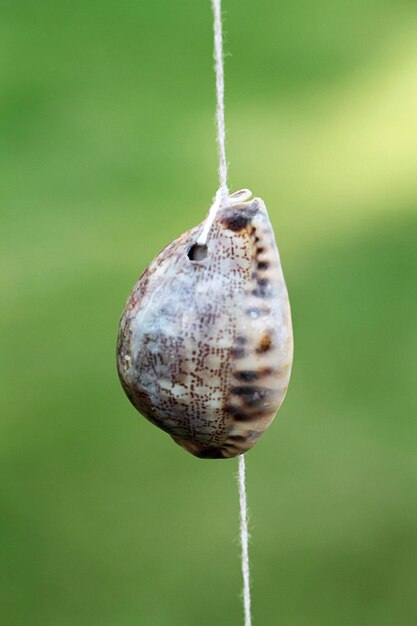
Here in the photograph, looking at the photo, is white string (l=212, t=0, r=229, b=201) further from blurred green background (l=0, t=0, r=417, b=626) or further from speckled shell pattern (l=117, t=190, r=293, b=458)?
blurred green background (l=0, t=0, r=417, b=626)

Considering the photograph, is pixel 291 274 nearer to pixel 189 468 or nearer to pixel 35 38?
pixel 189 468

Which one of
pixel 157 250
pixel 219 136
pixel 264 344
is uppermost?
pixel 157 250

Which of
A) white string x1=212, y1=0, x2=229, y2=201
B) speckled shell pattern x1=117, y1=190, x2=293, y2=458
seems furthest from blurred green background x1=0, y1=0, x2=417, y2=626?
white string x1=212, y1=0, x2=229, y2=201

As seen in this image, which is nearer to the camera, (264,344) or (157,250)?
(264,344)

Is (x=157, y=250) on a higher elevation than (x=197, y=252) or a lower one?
higher

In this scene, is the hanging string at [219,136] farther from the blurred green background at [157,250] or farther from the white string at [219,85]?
the blurred green background at [157,250]

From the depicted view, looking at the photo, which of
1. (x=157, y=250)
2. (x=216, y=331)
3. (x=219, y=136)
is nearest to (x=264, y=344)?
(x=216, y=331)

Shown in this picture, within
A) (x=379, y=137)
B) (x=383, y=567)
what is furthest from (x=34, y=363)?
(x=379, y=137)

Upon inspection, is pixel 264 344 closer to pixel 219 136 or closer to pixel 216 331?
pixel 216 331
